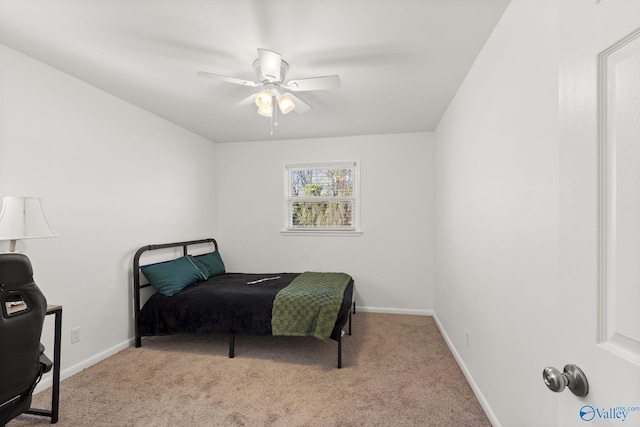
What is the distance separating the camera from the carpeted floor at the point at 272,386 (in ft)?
6.53

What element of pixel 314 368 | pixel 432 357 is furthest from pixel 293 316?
pixel 432 357

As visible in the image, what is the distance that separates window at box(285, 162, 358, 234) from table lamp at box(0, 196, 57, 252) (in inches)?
114

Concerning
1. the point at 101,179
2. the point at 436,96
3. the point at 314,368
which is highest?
the point at 436,96

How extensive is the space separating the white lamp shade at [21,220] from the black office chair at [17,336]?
60 cm

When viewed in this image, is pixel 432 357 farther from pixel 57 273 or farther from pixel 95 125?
pixel 95 125

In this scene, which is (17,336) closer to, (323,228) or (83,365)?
(83,365)

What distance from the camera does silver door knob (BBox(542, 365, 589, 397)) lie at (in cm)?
66

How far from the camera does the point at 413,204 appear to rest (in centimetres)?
415

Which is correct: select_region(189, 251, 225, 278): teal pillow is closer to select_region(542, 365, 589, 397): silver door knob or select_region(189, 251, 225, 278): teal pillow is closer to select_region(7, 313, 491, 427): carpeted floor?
select_region(7, 313, 491, 427): carpeted floor

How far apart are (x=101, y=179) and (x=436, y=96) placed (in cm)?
316

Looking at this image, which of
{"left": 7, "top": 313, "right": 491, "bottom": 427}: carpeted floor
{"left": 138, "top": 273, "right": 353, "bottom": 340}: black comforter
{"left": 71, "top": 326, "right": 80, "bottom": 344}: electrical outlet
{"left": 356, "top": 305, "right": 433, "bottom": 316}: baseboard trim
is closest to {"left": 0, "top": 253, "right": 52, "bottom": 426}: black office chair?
{"left": 7, "top": 313, "right": 491, "bottom": 427}: carpeted floor

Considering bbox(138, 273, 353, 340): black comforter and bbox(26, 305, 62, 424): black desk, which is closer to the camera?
bbox(26, 305, 62, 424): black desk
